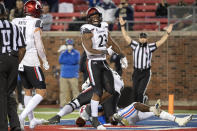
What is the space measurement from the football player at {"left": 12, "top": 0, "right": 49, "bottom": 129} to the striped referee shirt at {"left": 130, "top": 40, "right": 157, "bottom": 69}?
14.8 feet

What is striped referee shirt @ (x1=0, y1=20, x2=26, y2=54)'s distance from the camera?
25.5 ft

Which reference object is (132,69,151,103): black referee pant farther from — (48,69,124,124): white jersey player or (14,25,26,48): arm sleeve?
(14,25,26,48): arm sleeve

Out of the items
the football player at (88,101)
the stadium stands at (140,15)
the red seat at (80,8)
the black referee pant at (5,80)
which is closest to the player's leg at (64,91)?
the stadium stands at (140,15)

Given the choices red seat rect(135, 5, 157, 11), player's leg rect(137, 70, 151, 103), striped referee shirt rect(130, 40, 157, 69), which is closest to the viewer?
player's leg rect(137, 70, 151, 103)

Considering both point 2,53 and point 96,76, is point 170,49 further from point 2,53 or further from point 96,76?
point 2,53

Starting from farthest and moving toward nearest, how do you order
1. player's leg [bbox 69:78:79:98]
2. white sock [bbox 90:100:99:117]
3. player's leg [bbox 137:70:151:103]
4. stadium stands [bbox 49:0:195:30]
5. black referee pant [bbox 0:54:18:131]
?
stadium stands [bbox 49:0:195:30] → player's leg [bbox 69:78:79:98] → player's leg [bbox 137:70:151:103] → white sock [bbox 90:100:99:117] → black referee pant [bbox 0:54:18:131]

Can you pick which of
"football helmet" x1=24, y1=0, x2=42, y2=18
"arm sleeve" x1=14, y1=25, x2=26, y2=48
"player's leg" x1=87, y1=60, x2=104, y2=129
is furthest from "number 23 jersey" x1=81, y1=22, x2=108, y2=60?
"arm sleeve" x1=14, y1=25, x2=26, y2=48

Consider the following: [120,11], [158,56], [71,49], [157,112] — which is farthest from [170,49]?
[157,112]

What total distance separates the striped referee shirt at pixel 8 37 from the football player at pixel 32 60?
1530 millimetres

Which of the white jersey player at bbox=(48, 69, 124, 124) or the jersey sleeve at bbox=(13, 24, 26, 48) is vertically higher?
the jersey sleeve at bbox=(13, 24, 26, 48)

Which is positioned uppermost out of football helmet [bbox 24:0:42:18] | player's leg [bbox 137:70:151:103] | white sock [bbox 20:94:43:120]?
football helmet [bbox 24:0:42:18]

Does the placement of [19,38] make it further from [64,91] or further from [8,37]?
[64,91]

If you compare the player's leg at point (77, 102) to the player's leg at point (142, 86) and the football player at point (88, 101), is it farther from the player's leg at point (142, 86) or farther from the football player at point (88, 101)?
the player's leg at point (142, 86)

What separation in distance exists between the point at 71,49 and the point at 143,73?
2948 mm
